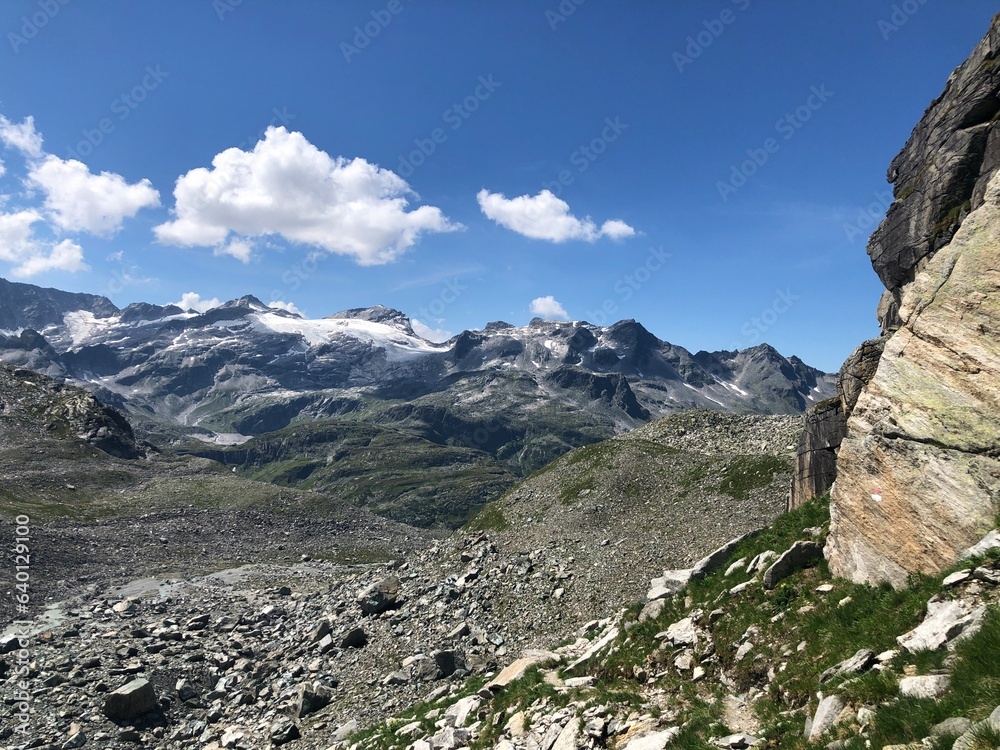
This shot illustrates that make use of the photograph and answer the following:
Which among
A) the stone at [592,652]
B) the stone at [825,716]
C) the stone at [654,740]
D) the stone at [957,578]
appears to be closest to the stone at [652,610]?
the stone at [592,652]

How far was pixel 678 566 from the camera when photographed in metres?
40.4

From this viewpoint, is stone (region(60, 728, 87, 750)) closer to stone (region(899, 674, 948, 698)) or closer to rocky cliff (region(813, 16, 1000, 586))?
rocky cliff (region(813, 16, 1000, 586))

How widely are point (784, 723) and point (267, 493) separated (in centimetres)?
12621

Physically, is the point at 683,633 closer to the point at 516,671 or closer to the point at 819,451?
the point at 516,671

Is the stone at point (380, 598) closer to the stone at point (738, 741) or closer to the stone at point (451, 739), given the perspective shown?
the stone at point (451, 739)

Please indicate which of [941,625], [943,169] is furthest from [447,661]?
[943,169]

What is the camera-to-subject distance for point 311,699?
31.1 m

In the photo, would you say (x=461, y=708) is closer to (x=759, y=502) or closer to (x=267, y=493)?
(x=759, y=502)

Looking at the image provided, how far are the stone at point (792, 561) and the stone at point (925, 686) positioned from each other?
958 cm

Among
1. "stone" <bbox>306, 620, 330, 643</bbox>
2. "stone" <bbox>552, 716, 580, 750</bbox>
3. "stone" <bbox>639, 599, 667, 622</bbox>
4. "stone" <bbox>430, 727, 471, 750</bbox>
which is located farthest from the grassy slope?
"stone" <bbox>306, 620, 330, 643</bbox>

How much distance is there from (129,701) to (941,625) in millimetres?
41964

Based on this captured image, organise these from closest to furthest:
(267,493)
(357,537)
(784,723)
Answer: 1. (784,723)
2. (357,537)
3. (267,493)

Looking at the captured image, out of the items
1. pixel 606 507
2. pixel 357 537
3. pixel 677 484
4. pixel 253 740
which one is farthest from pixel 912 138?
pixel 357 537

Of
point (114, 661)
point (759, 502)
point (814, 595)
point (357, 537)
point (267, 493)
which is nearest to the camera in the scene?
point (814, 595)
